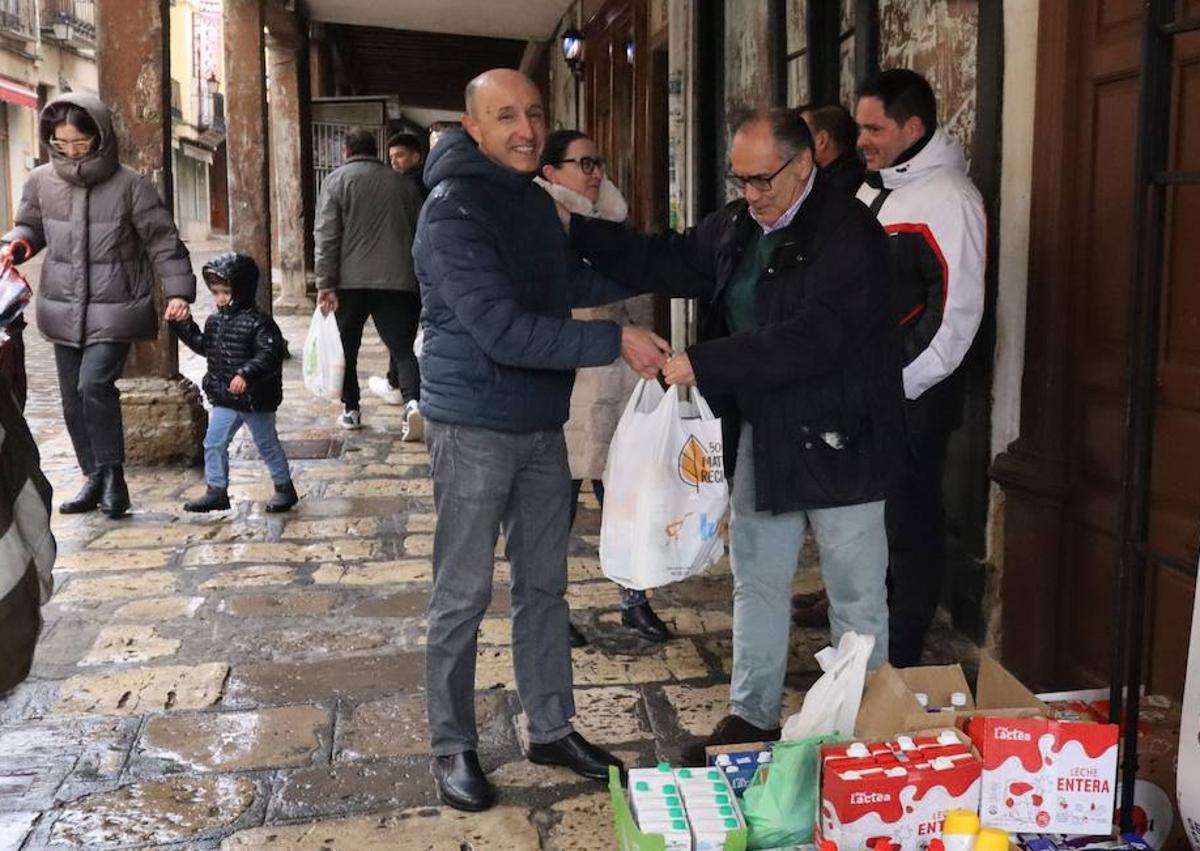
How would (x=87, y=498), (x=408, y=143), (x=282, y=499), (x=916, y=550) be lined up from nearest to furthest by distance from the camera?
(x=916, y=550), (x=87, y=498), (x=282, y=499), (x=408, y=143)

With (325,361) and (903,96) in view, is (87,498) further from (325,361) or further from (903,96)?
(903,96)

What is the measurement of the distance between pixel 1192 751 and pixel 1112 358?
5.48 ft

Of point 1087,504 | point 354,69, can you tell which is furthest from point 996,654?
point 354,69

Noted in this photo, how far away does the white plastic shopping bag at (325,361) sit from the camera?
26.1 ft

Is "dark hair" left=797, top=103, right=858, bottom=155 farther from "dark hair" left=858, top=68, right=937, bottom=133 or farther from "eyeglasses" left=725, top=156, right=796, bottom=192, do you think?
"eyeglasses" left=725, top=156, right=796, bottom=192

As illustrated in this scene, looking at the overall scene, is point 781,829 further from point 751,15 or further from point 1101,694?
point 751,15

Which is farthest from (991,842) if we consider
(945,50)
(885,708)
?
(945,50)

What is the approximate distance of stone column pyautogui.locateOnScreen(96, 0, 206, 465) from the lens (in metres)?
7.27

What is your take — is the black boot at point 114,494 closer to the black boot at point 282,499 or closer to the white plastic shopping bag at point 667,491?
the black boot at point 282,499

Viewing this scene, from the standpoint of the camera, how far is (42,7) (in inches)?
1366

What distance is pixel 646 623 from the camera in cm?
459

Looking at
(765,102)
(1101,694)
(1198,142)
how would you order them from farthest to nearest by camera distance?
(765,102) → (1198,142) → (1101,694)

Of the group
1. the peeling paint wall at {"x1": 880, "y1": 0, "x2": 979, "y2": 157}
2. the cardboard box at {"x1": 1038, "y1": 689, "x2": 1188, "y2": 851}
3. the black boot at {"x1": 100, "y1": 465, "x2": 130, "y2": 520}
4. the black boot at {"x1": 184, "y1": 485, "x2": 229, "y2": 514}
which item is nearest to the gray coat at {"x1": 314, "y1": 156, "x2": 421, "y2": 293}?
the black boot at {"x1": 184, "y1": 485, "x2": 229, "y2": 514}

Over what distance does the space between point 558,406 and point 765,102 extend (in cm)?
417
